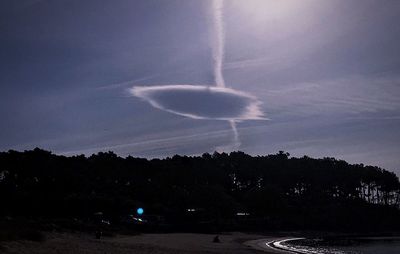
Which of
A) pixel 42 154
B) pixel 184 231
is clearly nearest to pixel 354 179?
pixel 184 231

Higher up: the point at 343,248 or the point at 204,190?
the point at 204,190

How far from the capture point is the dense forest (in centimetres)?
8056

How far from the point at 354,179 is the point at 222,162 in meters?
33.8

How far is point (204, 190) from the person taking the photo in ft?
301

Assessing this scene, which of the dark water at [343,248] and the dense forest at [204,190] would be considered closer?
the dark water at [343,248]

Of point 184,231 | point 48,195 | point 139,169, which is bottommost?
point 184,231

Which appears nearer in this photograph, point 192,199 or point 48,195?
point 48,195

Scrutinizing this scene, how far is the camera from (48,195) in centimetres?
8069

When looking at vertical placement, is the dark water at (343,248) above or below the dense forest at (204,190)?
below

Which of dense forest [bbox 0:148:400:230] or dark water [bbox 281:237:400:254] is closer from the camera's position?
dark water [bbox 281:237:400:254]

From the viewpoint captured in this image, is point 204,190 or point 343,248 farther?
point 204,190

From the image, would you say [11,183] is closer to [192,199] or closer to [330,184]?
[192,199]

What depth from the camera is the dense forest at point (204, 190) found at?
80.6 metres

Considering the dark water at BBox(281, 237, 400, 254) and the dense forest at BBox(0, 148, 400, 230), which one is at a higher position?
the dense forest at BBox(0, 148, 400, 230)
